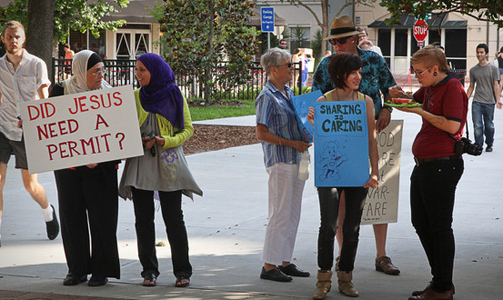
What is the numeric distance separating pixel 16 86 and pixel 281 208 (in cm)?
289

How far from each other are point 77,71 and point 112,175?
0.80 meters

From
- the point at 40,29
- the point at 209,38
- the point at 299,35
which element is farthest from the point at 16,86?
the point at 299,35

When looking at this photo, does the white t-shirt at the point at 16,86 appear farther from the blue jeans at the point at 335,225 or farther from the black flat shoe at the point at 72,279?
the blue jeans at the point at 335,225

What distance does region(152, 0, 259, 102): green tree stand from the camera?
21.2 meters

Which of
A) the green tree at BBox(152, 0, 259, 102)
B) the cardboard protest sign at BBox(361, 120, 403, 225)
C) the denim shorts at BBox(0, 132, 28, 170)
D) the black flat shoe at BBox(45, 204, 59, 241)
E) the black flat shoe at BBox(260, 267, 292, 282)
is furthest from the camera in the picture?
the green tree at BBox(152, 0, 259, 102)

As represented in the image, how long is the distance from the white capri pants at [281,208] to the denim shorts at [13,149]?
8.38 ft

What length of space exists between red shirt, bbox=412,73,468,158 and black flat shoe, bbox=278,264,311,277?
1317mm

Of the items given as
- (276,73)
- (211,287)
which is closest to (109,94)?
(276,73)

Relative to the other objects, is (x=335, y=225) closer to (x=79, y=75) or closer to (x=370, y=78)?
(x=370, y=78)

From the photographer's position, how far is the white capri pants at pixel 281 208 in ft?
18.3

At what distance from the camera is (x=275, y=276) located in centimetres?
562

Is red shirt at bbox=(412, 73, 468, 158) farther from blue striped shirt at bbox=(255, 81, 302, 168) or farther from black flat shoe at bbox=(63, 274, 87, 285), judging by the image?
black flat shoe at bbox=(63, 274, 87, 285)

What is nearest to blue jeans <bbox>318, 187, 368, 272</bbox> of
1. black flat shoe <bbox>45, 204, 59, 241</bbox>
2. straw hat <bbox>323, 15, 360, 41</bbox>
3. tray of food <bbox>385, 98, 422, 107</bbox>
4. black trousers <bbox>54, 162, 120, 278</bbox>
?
tray of food <bbox>385, 98, 422, 107</bbox>

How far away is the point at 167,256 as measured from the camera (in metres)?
6.47
